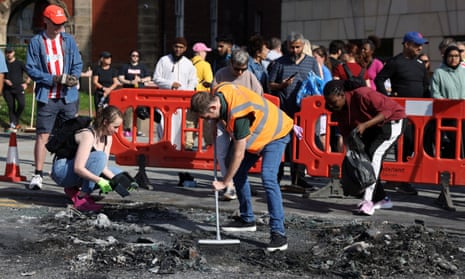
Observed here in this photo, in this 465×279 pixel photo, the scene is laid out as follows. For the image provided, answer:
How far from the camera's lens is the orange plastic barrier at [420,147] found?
33.2 feet

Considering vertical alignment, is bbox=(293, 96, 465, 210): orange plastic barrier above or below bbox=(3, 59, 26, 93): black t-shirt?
below

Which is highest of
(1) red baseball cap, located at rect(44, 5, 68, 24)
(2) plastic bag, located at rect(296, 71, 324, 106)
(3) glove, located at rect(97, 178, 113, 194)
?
(1) red baseball cap, located at rect(44, 5, 68, 24)

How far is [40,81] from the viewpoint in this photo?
10.3 meters

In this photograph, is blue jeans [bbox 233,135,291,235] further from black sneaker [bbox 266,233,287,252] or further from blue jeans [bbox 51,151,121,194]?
blue jeans [bbox 51,151,121,194]

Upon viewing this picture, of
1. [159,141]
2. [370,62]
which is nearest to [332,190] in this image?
[159,141]

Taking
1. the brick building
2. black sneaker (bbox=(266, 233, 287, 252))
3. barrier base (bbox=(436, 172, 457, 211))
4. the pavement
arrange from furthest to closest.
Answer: the brick building, barrier base (bbox=(436, 172, 457, 211)), the pavement, black sneaker (bbox=(266, 233, 287, 252))

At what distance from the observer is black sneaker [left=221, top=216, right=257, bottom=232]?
318 inches

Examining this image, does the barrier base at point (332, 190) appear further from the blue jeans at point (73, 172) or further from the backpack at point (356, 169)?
the blue jeans at point (73, 172)

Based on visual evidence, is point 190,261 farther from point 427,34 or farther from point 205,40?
point 205,40

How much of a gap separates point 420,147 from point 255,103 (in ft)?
11.6

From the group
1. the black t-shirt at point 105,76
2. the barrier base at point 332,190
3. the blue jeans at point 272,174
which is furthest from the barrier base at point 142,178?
the black t-shirt at point 105,76

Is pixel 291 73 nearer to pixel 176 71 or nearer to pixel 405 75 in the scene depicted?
pixel 405 75

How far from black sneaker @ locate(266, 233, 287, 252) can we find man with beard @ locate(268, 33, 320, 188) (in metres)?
3.71

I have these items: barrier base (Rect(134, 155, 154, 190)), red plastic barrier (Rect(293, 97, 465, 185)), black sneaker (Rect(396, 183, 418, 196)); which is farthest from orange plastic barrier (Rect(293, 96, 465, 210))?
barrier base (Rect(134, 155, 154, 190))
